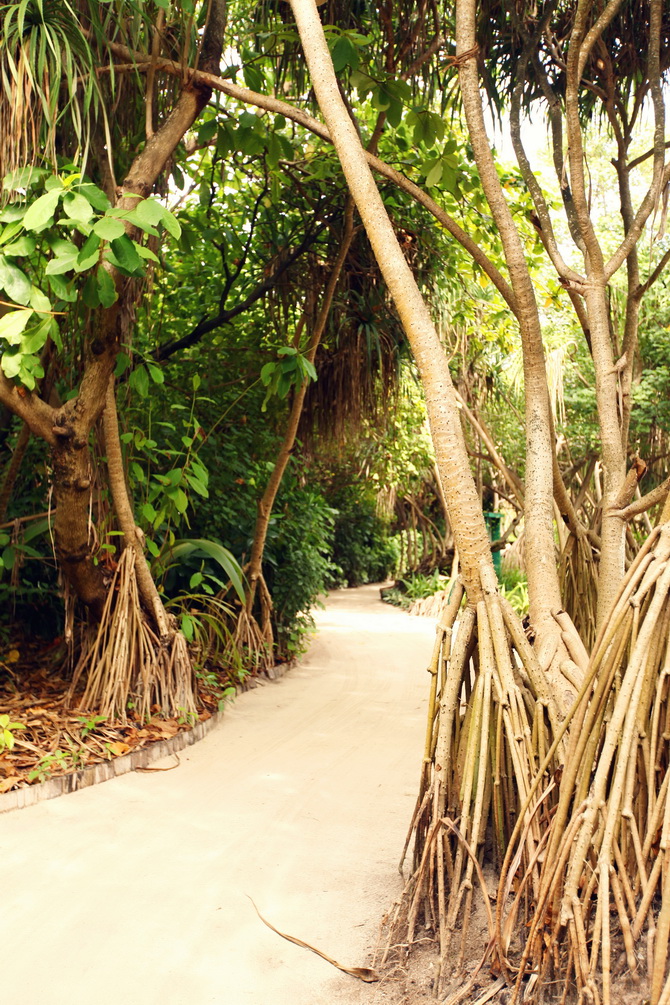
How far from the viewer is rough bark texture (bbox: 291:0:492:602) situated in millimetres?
2387

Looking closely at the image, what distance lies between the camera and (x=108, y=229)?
2.64 m

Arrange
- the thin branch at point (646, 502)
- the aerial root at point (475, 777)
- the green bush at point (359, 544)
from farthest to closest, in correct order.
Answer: the green bush at point (359, 544) < the thin branch at point (646, 502) < the aerial root at point (475, 777)

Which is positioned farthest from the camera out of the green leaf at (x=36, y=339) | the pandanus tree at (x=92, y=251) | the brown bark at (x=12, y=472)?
the brown bark at (x=12, y=472)

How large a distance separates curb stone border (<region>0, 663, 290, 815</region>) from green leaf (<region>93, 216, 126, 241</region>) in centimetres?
203

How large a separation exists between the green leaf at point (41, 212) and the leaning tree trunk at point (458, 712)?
927mm

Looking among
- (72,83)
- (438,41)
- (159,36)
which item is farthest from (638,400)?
(72,83)

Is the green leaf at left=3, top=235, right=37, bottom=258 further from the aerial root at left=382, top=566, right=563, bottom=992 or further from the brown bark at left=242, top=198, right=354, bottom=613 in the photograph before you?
the brown bark at left=242, top=198, right=354, bottom=613

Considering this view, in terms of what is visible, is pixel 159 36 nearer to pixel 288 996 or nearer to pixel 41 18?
pixel 41 18

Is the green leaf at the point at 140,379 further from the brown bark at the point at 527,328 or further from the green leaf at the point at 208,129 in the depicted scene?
the brown bark at the point at 527,328

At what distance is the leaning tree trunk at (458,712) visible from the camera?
2117 mm

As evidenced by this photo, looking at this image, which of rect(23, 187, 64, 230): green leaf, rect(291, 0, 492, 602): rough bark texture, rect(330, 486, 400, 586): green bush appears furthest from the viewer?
rect(330, 486, 400, 586): green bush

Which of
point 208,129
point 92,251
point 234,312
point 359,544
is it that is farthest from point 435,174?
point 359,544

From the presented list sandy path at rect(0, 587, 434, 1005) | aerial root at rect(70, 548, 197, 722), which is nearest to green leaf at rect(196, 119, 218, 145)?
aerial root at rect(70, 548, 197, 722)

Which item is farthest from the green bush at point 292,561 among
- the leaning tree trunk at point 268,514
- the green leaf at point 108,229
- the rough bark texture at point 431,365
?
the rough bark texture at point 431,365
